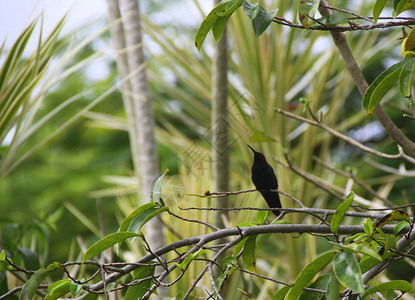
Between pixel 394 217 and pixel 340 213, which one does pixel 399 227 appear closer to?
pixel 394 217

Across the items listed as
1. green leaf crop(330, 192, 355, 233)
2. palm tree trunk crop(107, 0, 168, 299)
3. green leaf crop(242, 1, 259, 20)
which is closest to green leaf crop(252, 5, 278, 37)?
green leaf crop(242, 1, 259, 20)

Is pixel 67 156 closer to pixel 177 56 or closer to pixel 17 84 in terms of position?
pixel 177 56

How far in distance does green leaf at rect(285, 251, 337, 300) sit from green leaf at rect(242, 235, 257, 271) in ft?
0.68

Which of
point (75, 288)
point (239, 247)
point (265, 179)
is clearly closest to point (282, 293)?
point (239, 247)

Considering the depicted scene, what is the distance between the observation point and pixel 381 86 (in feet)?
4.07

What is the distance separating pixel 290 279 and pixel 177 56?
5.05 ft

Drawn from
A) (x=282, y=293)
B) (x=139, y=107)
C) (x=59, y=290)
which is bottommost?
(x=282, y=293)

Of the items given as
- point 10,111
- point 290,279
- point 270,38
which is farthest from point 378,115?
point 270,38

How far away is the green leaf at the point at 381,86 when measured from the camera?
1214 millimetres

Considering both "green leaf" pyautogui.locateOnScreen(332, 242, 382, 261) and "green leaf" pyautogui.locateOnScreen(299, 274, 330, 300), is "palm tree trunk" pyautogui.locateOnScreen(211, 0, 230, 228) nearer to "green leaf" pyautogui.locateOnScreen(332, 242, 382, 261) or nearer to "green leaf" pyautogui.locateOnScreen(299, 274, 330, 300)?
"green leaf" pyautogui.locateOnScreen(299, 274, 330, 300)

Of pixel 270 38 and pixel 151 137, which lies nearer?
pixel 151 137

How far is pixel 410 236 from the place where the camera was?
4.01ft

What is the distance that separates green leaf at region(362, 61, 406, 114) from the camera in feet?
3.98

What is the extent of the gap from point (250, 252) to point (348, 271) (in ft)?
1.33
